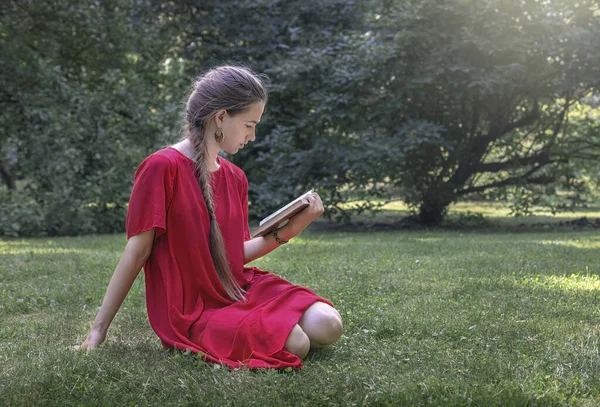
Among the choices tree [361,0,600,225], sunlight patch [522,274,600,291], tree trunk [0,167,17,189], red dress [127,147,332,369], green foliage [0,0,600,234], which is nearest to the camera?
red dress [127,147,332,369]

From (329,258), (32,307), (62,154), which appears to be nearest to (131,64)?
(62,154)

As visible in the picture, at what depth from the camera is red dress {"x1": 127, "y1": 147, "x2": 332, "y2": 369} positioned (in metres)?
2.93

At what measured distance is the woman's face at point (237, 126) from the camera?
10.1 feet

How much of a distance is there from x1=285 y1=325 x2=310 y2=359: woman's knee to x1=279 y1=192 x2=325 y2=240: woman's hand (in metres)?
0.45

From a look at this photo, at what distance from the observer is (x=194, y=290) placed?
3.08 meters

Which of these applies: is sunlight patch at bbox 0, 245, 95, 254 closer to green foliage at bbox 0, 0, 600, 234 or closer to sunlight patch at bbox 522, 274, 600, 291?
green foliage at bbox 0, 0, 600, 234

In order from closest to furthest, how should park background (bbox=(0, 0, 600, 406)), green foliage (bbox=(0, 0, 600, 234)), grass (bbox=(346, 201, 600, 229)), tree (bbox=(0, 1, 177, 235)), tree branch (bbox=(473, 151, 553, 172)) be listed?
1. park background (bbox=(0, 0, 600, 406))
2. green foliage (bbox=(0, 0, 600, 234))
3. tree (bbox=(0, 1, 177, 235))
4. tree branch (bbox=(473, 151, 553, 172))
5. grass (bbox=(346, 201, 600, 229))

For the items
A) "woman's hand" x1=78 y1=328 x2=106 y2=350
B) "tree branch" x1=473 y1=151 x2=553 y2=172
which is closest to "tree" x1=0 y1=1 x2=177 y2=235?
"tree branch" x1=473 y1=151 x2=553 y2=172

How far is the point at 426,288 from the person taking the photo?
4.66m

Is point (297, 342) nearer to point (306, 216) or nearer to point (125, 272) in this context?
point (306, 216)

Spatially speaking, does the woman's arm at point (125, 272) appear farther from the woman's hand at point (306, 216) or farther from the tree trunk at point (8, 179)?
the tree trunk at point (8, 179)

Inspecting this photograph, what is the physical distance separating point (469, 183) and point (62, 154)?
585cm

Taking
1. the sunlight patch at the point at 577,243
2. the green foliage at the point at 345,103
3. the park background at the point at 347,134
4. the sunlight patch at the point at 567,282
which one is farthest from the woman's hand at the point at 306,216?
the green foliage at the point at 345,103

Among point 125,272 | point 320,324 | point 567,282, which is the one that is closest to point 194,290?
point 125,272
